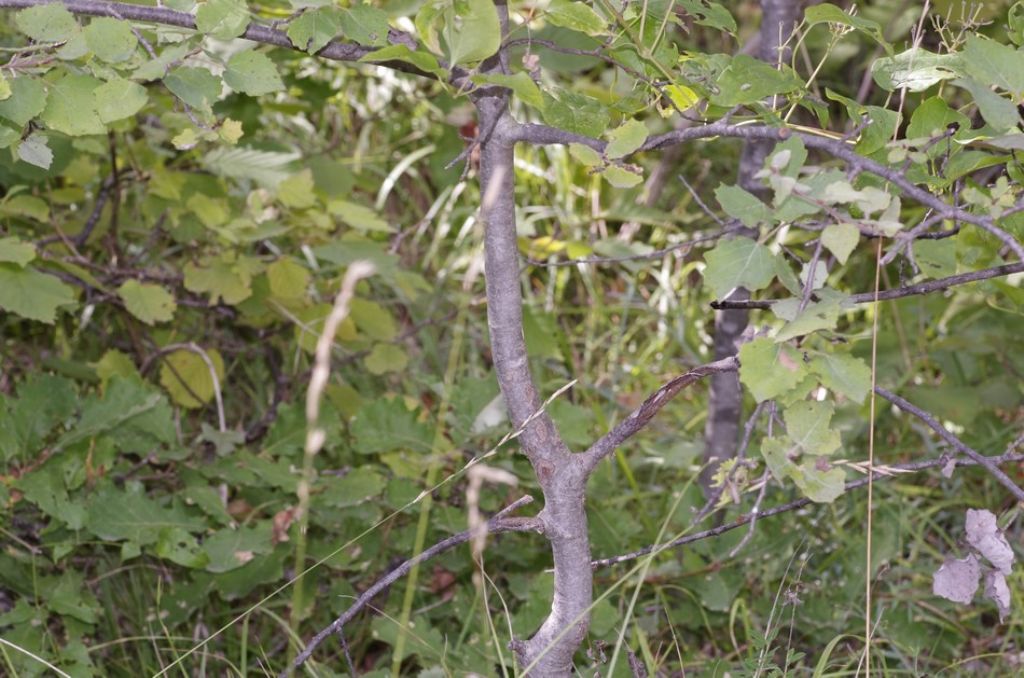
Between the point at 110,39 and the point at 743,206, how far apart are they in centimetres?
63

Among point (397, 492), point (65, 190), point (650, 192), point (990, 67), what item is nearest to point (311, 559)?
point (397, 492)

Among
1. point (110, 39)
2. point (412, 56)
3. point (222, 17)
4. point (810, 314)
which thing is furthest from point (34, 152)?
point (810, 314)

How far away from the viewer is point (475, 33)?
100 centimetres

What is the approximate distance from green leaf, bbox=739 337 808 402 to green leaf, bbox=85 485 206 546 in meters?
1.10

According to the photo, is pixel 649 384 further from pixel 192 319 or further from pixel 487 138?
pixel 487 138

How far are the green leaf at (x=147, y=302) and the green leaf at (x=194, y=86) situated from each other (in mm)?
1089

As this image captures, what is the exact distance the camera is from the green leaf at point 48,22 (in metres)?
1.09

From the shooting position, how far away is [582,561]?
4.24ft

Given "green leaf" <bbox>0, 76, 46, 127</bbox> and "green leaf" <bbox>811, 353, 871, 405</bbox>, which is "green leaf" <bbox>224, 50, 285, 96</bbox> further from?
"green leaf" <bbox>811, 353, 871, 405</bbox>

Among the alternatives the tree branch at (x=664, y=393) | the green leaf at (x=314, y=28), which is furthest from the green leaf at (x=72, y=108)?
the tree branch at (x=664, y=393)

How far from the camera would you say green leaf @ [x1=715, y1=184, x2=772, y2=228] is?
1005 mm

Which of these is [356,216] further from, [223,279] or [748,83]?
[748,83]

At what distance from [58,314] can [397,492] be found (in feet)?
3.66

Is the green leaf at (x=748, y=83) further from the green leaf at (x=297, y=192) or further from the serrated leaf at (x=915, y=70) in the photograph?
the green leaf at (x=297, y=192)
